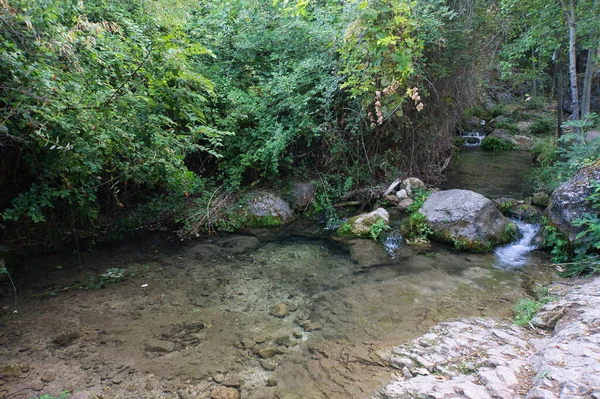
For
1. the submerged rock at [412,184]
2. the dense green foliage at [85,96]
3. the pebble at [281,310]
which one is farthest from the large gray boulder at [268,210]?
the pebble at [281,310]

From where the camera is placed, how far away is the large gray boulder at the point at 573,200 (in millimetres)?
4938

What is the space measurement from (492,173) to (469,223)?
16.3 ft

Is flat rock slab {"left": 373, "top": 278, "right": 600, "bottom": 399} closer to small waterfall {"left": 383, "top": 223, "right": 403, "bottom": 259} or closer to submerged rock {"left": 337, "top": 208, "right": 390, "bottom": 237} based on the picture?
small waterfall {"left": 383, "top": 223, "right": 403, "bottom": 259}

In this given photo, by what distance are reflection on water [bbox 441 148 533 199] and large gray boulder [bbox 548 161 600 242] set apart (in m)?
2.57

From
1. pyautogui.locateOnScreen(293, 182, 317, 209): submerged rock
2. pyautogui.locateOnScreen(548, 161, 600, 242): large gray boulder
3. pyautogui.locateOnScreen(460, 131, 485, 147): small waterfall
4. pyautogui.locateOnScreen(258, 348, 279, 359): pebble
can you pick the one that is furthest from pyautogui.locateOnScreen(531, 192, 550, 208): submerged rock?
pyautogui.locateOnScreen(460, 131, 485, 147): small waterfall

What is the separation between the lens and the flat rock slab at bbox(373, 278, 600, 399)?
8.29ft

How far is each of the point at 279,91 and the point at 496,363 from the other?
564 centimetres

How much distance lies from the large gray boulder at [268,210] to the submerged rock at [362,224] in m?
1.31

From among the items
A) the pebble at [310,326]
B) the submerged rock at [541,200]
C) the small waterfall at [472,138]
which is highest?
the small waterfall at [472,138]

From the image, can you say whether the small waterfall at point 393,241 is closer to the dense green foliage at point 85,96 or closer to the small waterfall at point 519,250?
the small waterfall at point 519,250

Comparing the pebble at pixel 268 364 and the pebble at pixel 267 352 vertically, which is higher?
the pebble at pixel 267 352

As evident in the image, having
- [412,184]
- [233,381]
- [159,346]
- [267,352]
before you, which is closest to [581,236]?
[412,184]

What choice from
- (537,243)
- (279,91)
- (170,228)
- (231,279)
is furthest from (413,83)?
(170,228)

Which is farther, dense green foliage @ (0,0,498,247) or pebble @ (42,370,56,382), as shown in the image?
dense green foliage @ (0,0,498,247)
